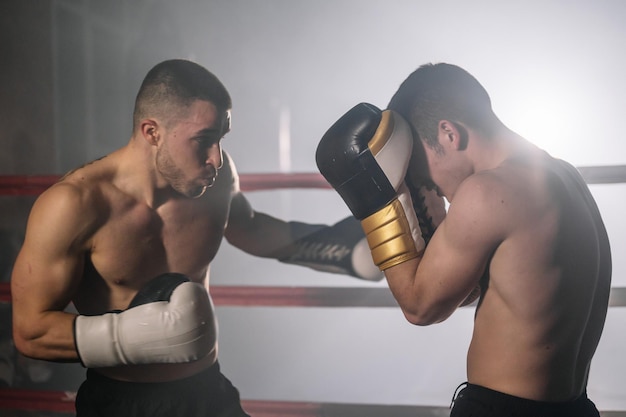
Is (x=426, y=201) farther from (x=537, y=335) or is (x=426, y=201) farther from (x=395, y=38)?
(x=395, y=38)

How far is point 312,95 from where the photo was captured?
172 inches

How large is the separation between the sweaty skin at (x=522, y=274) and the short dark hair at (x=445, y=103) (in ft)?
0.37

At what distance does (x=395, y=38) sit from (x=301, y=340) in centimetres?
228

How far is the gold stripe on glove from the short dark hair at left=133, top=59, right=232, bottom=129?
21.4 inches

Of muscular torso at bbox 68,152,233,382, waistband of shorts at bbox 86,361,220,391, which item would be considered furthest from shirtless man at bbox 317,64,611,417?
waistband of shorts at bbox 86,361,220,391

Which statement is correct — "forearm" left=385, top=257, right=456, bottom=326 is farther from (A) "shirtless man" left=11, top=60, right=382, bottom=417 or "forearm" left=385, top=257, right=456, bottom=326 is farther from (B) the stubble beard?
(B) the stubble beard

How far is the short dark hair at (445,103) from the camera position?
3.83 feet

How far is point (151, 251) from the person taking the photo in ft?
4.83

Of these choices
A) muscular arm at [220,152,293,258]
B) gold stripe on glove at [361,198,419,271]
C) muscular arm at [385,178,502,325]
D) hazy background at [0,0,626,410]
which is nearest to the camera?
muscular arm at [385,178,502,325]

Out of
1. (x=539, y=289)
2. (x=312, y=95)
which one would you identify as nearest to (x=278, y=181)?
(x=539, y=289)

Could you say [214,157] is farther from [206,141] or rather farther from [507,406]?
[507,406]

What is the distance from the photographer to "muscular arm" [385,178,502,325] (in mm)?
1023

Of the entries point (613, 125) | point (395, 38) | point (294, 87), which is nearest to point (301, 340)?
point (294, 87)

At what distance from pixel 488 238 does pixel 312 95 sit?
11.3 feet
